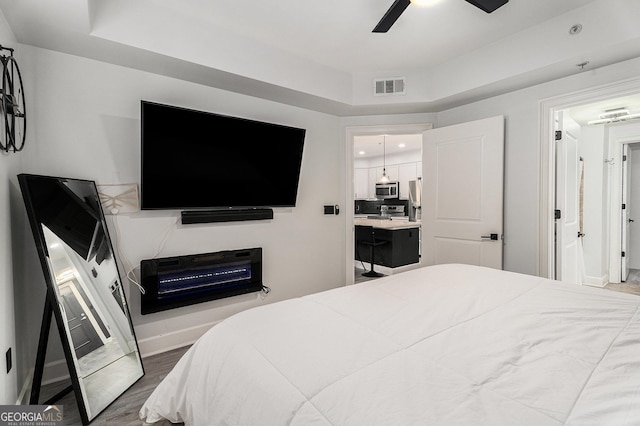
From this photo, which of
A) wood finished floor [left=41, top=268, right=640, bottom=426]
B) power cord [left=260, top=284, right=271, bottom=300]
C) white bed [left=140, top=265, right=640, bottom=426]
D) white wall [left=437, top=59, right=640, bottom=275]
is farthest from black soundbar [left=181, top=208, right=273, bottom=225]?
white wall [left=437, top=59, right=640, bottom=275]

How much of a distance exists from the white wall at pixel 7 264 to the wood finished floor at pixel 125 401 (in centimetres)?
30

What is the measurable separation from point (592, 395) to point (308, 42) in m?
2.85

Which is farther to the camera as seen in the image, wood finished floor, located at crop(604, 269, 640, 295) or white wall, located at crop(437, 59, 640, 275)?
wood finished floor, located at crop(604, 269, 640, 295)

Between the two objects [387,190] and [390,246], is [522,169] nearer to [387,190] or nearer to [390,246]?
[390,246]

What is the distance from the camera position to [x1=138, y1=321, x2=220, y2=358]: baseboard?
7.98ft

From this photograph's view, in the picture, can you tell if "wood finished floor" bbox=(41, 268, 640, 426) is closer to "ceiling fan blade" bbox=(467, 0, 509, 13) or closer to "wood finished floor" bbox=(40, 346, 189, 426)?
→ "wood finished floor" bbox=(40, 346, 189, 426)

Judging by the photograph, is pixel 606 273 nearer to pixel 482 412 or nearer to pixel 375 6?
pixel 375 6

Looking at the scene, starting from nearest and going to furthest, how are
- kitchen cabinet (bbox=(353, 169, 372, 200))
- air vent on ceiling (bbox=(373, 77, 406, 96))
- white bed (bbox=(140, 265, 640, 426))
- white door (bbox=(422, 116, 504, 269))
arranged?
white bed (bbox=(140, 265, 640, 426)) → white door (bbox=(422, 116, 504, 269)) → air vent on ceiling (bbox=(373, 77, 406, 96)) → kitchen cabinet (bbox=(353, 169, 372, 200))

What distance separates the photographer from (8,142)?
5.44ft

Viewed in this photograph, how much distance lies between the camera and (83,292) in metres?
1.85

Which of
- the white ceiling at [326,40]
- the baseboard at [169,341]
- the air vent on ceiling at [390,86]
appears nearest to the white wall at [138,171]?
the baseboard at [169,341]

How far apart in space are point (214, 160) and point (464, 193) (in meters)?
2.58

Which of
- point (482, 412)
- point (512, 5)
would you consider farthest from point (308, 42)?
point (482, 412)

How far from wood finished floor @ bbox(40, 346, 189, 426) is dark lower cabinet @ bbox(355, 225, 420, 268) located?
3802 millimetres
